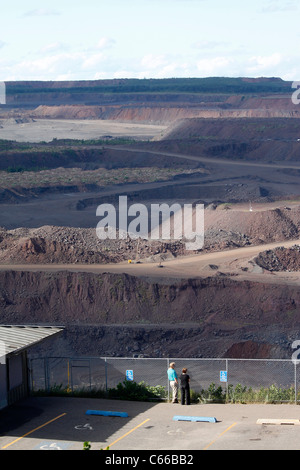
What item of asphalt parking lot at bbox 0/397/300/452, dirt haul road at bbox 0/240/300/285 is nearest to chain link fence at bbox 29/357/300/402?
asphalt parking lot at bbox 0/397/300/452

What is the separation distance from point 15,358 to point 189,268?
25624 millimetres

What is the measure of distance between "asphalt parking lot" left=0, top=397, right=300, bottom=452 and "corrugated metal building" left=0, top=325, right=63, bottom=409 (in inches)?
13.1

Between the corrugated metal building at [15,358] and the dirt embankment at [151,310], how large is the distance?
13322 mm

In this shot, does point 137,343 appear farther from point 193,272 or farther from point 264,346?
point 193,272

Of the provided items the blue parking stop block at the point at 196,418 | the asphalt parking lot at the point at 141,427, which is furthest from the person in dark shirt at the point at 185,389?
the blue parking stop block at the point at 196,418

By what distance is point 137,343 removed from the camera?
33.6 metres

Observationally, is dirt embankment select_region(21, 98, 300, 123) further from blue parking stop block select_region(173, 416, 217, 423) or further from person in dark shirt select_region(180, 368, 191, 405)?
blue parking stop block select_region(173, 416, 217, 423)

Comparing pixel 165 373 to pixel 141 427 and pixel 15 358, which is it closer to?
pixel 15 358

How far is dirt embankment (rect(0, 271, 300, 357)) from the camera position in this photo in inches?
1330

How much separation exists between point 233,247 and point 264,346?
19.5 metres

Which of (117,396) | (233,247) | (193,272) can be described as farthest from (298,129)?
(117,396)

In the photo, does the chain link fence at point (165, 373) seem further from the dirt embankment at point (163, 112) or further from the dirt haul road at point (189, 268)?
the dirt embankment at point (163, 112)

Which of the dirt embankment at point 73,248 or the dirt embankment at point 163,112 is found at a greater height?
the dirt embankment at point 163,112

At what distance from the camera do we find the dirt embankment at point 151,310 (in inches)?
1330
